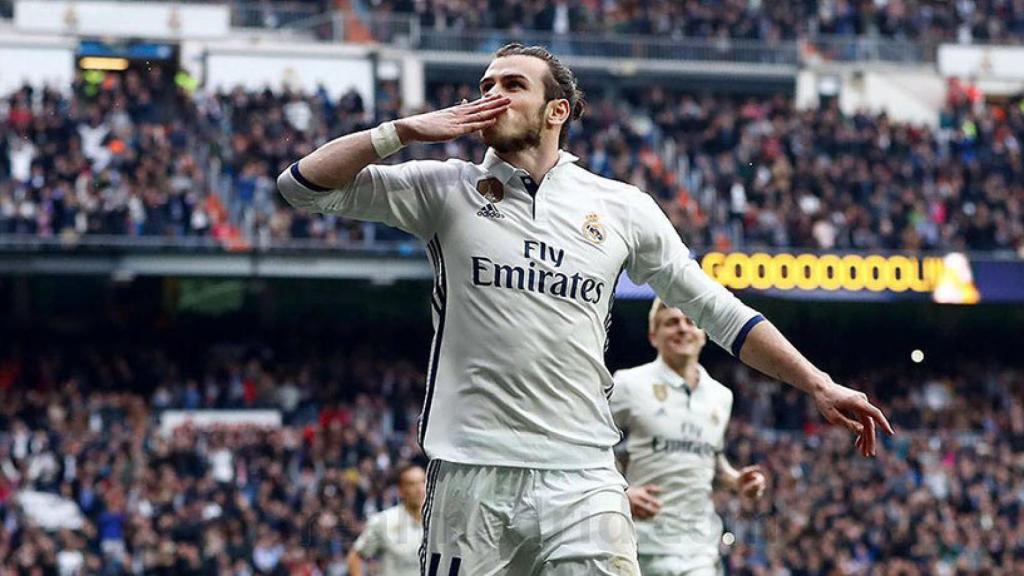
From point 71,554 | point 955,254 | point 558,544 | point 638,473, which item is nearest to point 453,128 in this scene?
point 558,544

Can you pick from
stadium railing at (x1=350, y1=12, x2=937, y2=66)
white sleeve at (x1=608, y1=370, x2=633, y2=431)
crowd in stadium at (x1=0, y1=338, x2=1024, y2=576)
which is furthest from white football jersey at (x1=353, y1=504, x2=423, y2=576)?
stadium railing at (x1=350, y1=12, x2=937, y2=66)

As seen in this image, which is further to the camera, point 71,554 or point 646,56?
point 646,56

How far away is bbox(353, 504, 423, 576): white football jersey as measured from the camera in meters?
12.0

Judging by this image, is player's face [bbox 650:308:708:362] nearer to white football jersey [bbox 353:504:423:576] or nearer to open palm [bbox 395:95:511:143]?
white football jersey [bbox 353:504:423:576]

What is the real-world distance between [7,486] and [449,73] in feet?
55.2

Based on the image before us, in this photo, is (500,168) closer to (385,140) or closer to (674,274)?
(385,140)

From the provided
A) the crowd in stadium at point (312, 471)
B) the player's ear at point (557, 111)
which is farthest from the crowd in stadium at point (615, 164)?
the player's ear at point (557, 111)

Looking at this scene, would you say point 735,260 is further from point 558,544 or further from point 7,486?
point 558,544

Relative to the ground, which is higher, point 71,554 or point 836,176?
point 836,176

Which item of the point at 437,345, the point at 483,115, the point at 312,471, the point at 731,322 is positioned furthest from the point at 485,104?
the point at 312,471

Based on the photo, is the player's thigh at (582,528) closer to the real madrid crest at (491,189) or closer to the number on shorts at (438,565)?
the number on shorts at (438,565)

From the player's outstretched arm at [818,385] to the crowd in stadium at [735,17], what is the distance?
103 ft

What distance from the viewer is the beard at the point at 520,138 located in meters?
6.08

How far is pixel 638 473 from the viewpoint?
10.1 meters
